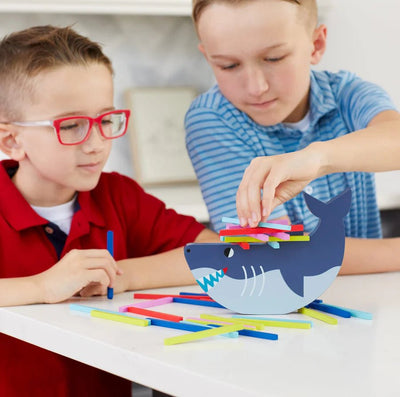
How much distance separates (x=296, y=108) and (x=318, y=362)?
36.2 inches

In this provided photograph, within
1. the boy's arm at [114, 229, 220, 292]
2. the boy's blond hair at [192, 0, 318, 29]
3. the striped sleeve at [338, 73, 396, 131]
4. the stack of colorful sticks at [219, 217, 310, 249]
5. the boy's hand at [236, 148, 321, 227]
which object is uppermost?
the boy's blond hair at [192, 0, 318, 29]

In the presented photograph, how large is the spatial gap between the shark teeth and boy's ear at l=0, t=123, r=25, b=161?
0.53 metres

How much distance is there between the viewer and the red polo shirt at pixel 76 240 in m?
1.08

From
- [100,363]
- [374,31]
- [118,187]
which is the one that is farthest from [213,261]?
[374,31]

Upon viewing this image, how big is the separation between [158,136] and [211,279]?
1.65 meters

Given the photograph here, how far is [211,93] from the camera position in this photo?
57.6 inches

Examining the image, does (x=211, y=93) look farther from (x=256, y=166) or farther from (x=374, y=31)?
(x=374, y=31)

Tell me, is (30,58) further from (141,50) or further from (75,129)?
(141,50)

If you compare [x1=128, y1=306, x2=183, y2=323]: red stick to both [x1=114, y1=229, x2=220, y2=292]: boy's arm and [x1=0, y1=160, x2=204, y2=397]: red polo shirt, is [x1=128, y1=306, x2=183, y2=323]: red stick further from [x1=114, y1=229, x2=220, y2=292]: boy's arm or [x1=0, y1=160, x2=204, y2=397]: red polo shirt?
[x1=0, y1=160, x2=204, y2=397]: red polo shirt

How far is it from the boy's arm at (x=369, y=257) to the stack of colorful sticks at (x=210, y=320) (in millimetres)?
298

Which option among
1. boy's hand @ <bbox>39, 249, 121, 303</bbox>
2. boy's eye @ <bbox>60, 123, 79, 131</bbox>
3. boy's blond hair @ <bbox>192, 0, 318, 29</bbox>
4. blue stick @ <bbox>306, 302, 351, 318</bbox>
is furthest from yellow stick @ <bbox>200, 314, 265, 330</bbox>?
boy's blond hair @ <bbox>192, 0, 318, 29</bbox>

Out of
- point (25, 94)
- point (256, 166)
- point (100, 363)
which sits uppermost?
point (25, 94)

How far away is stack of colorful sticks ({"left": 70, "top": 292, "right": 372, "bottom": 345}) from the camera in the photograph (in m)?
0.73

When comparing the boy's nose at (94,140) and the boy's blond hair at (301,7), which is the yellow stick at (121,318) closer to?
the boy's nose at (94,140)
